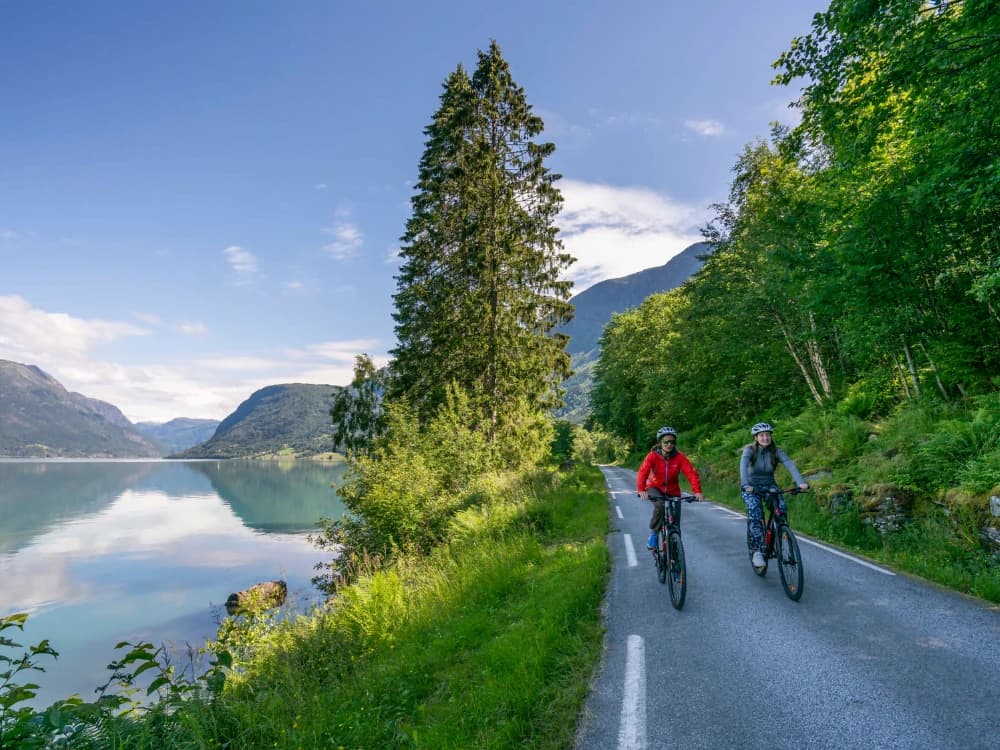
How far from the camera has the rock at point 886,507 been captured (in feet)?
28.5

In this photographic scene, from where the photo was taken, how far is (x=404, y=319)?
2234 centimetres

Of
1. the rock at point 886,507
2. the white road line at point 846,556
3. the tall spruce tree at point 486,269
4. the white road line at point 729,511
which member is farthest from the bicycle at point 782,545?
the tall spruce tree at point 486,269

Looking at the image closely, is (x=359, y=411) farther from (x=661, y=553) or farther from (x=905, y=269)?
(x=905, y=269)

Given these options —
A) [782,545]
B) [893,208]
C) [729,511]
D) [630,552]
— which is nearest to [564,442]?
[729,511]

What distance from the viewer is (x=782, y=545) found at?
661cm

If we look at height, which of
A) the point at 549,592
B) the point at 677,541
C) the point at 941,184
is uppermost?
the point at 941,184

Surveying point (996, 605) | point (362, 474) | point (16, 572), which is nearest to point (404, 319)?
point (362, 474)

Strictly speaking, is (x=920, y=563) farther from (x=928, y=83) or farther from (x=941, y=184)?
(x=928, y=83)

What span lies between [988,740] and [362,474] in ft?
42.0

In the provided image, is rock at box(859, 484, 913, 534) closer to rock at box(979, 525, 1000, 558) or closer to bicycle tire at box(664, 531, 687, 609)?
rock at box(979, 525, 1000, 558)

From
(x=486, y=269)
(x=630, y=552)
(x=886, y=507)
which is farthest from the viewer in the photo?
(x=486, y=269)

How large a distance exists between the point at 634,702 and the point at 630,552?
620 cm

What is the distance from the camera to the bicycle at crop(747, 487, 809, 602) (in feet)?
20.2

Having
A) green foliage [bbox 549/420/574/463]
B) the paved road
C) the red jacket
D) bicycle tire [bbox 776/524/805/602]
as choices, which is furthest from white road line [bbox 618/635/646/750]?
green foliage [bbox 549/420/574/463]
